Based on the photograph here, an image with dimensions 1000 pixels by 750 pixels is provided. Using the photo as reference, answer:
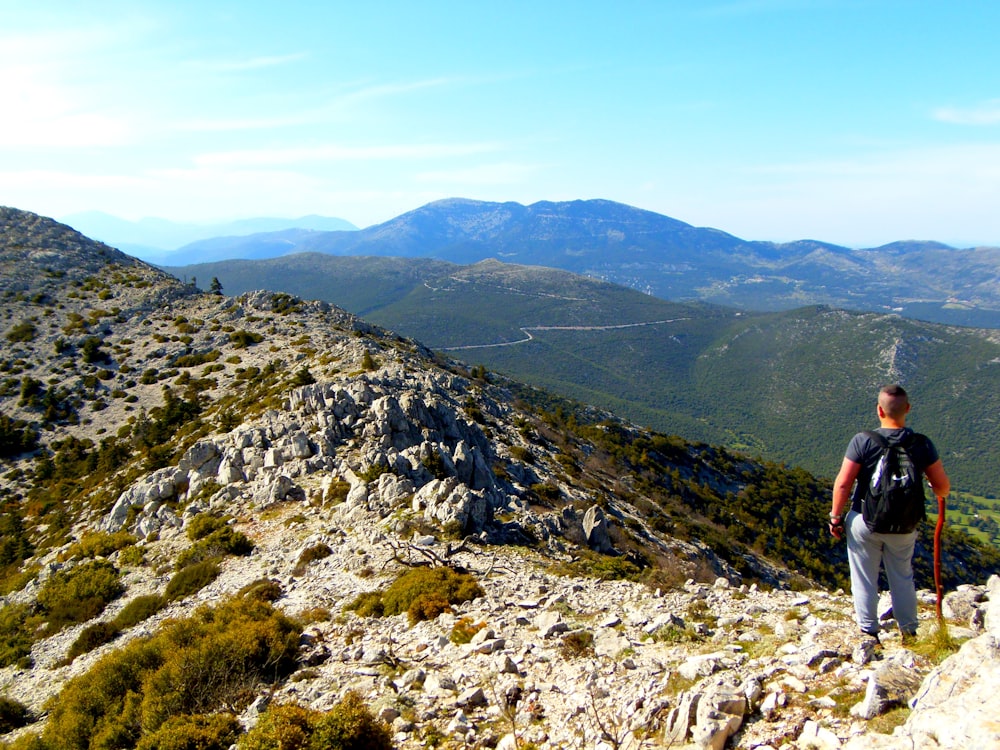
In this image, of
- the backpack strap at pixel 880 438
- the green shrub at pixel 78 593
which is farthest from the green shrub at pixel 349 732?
the green shrub at pixel 78 593

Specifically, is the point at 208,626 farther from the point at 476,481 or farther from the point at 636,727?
the point at 476,481

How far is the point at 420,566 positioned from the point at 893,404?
11536 millimetres

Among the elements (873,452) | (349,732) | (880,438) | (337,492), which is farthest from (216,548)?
(880,438)

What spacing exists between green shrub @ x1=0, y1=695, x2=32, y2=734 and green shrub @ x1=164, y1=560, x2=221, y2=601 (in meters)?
3.91

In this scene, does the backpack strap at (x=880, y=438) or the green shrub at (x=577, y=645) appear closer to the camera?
the backpack strap at (x=880, y=438)

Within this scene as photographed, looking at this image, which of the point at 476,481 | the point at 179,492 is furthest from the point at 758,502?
the point at 179,492

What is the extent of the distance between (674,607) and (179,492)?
20445 millimetres

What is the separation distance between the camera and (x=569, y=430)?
1948 inches

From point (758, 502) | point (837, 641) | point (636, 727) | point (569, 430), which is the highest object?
point (837, 641)

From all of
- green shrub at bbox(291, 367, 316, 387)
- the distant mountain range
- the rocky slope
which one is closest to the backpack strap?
the rocky slope

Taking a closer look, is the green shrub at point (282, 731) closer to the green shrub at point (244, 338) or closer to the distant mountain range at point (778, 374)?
the green shrub at point (244, 338)

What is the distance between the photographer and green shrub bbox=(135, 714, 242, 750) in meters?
8.60

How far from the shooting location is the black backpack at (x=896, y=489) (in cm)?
680

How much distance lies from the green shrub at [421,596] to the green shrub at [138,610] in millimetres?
6837
